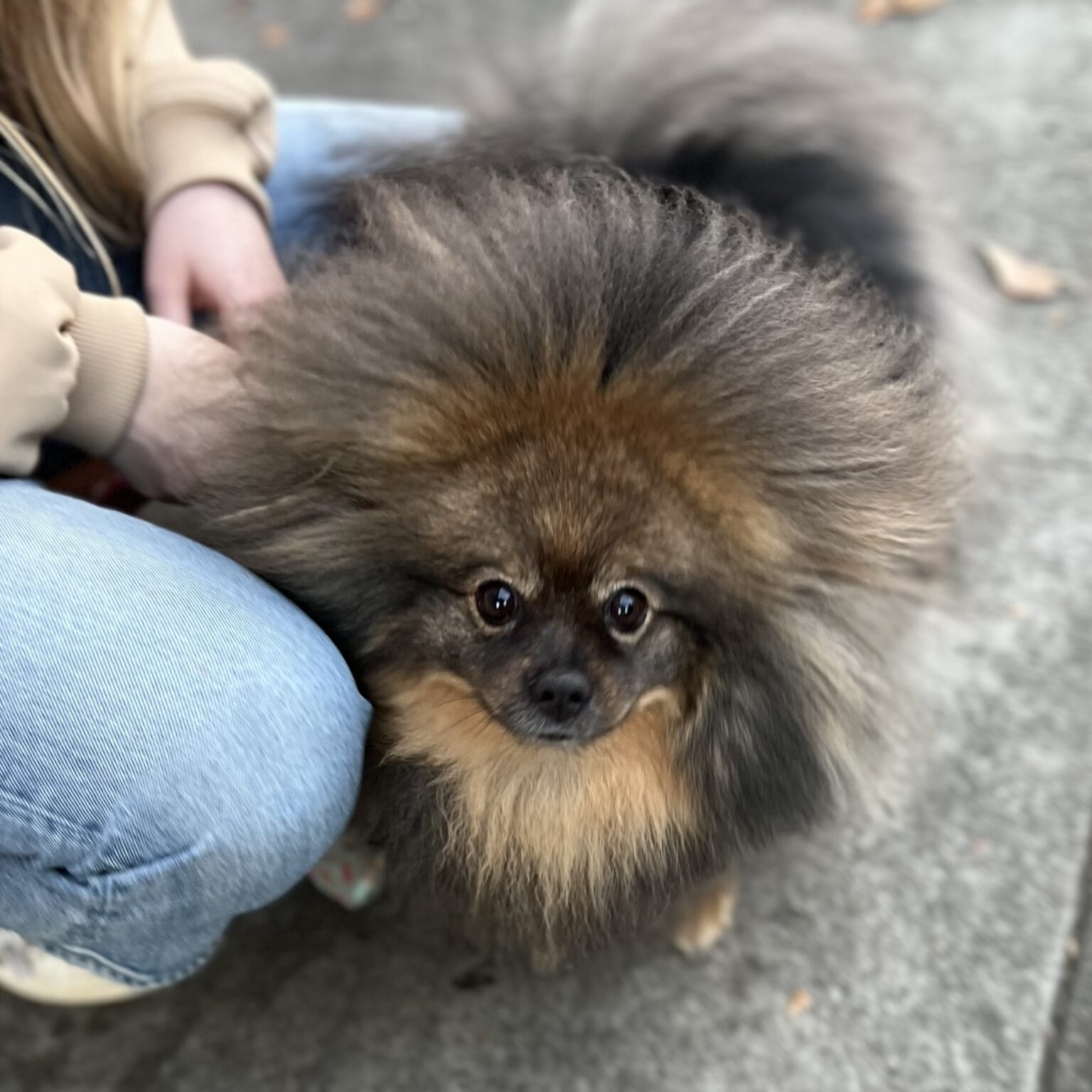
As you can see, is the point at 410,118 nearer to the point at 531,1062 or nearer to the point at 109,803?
the point at 109,803

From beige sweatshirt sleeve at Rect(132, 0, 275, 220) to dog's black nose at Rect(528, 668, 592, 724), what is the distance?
69 centimetres

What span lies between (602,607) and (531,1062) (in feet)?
2.02

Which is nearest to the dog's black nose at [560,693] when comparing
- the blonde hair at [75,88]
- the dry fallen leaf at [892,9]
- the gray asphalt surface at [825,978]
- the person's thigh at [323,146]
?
the gray asphalt surface at [825,978]

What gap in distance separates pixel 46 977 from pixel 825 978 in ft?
2.90

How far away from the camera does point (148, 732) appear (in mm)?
863

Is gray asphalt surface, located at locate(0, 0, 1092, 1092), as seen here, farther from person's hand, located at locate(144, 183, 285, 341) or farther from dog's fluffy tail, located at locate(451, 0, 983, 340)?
person's hand, located at locate(144, 183, 285, 341)

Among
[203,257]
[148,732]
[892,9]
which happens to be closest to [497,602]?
[148,732]

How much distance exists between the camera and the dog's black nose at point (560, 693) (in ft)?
3.09

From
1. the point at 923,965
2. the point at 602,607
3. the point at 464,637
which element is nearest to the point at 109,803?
the point at 464,637

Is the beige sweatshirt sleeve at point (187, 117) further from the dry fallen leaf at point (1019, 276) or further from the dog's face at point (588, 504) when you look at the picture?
the dry fallen leaf at point (1019, 276)

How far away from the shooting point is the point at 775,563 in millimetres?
953

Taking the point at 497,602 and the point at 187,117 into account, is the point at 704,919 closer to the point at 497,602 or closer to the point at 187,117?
the point at 497,602

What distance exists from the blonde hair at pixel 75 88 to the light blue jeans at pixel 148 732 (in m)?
0.45

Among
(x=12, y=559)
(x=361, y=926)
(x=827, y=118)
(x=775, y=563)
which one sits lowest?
(x=361, y=926)
